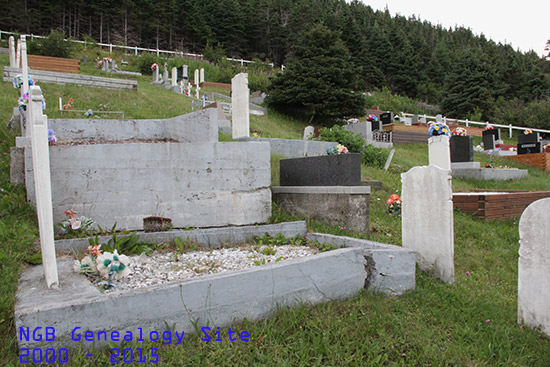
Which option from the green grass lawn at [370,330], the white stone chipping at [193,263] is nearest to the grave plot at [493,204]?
the green grass lawn at [370,330]

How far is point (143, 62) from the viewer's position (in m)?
29.7

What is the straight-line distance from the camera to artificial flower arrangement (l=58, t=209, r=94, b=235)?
446 centimetres

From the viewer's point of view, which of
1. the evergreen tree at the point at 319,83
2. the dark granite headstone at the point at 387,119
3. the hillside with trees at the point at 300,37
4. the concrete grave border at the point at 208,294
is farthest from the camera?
the hillside with trees at the point at 300,37

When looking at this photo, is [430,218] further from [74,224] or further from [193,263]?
[74,224]

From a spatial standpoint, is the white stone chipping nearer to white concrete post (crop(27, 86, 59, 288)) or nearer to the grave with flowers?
the grave with flowers

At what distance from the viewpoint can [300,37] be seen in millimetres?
47812

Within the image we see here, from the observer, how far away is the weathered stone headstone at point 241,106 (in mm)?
8867

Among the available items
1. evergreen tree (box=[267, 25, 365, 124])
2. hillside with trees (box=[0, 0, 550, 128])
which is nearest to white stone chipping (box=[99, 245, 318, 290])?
evergreen tree (box=[267, 25, 365, 124])

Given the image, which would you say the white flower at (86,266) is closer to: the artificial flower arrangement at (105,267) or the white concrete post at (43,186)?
the artificial flower arrangement at (105,267)

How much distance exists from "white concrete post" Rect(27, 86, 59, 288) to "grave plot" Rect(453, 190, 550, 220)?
7068 millimetres

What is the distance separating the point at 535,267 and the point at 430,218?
1269 mm

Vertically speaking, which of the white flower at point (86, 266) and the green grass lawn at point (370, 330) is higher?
the white flower at point (86, 266)

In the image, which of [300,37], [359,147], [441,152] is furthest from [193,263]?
[300,37]

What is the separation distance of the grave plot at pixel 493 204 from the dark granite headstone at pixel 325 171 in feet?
10.3
